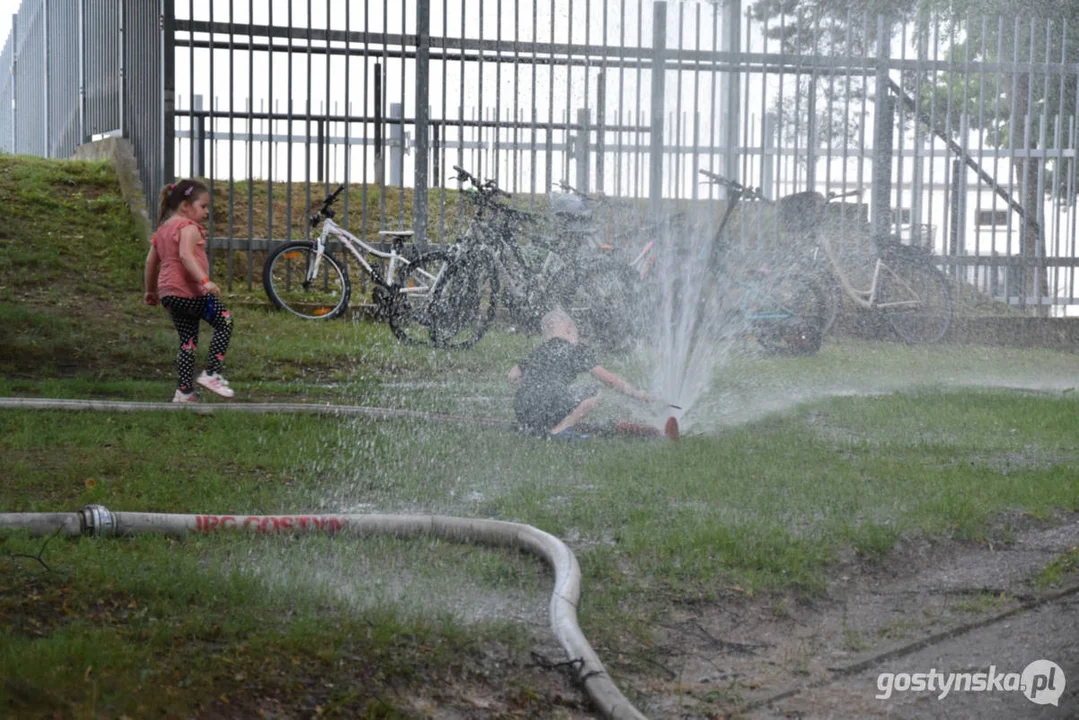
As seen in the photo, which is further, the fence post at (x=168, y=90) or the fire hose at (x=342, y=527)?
the fence post at (x=168, y=90)

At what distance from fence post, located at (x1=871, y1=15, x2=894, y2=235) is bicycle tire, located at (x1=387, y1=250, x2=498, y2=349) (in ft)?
17.5

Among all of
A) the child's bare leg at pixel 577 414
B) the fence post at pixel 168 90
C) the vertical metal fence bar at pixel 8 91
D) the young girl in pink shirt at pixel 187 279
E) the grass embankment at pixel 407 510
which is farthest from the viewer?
the vertical metal fence bar at pixel 8 91

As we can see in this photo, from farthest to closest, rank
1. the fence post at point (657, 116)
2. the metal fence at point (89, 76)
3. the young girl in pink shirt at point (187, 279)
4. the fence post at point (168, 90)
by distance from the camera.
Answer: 1. the metal fence at point (89, 76)
2. the fence post at point (657, 116)
3. the fence post at point (168, 90)
4. the young girl in pink shirt at point (187, 279)

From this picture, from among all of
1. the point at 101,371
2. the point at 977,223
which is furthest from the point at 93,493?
the point at 977,223

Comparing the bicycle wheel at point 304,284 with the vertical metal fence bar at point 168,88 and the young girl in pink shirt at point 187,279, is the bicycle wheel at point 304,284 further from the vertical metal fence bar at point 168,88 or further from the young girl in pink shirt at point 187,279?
the young girl in pink shirt at point 187,279

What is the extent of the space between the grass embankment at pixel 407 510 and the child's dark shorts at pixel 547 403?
19 centimetres

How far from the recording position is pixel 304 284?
1348 cm

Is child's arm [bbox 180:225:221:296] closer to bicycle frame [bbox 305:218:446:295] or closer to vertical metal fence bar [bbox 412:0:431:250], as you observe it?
bicycle frame [bbox 305:218:446:295]

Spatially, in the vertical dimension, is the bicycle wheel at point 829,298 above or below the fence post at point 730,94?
below

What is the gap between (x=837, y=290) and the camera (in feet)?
45.6

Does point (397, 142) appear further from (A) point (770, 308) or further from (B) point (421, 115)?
(A) point (770, 308)

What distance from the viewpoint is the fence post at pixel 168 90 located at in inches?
531

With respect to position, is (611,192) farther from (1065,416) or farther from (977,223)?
(1065,416)

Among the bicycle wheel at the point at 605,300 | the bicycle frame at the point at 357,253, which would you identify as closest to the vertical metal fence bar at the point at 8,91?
the bicycle frame at the point at 357,253
